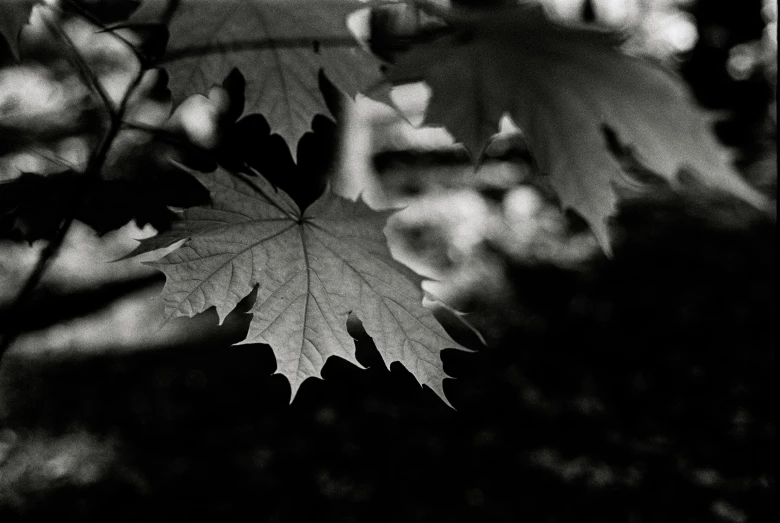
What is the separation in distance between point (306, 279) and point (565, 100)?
0.47m

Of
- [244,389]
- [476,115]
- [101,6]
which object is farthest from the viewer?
[244,389]

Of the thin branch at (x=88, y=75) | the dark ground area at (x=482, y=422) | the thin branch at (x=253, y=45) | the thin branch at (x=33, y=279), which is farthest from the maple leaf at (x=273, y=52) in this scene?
the dark ground area at (x=482, y=422)

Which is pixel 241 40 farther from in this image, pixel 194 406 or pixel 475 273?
pixel 475 273

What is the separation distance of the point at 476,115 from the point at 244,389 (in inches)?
142

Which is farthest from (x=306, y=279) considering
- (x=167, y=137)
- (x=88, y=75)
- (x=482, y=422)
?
(x=482, y=422)

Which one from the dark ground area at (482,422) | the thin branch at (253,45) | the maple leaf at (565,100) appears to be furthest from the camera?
the dark ground area at (482,422)

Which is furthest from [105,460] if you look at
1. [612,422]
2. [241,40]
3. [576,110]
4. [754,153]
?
[754,153]

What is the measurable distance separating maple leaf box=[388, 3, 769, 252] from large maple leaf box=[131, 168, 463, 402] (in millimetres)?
267

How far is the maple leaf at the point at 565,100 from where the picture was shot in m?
0.76

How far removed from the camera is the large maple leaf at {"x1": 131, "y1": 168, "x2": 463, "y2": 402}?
3.03ft

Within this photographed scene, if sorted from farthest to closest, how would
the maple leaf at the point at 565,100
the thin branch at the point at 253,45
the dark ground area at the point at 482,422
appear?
the dark ground area at the point at 482,422 → the thin branch at the point at 253,45 → the maple leaf at the point at 565,100

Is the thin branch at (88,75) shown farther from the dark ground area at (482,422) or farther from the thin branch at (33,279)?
the dark ground area at (482,422)

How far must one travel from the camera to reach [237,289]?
0.94 m

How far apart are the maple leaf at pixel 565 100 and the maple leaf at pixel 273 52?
170 millimetres
